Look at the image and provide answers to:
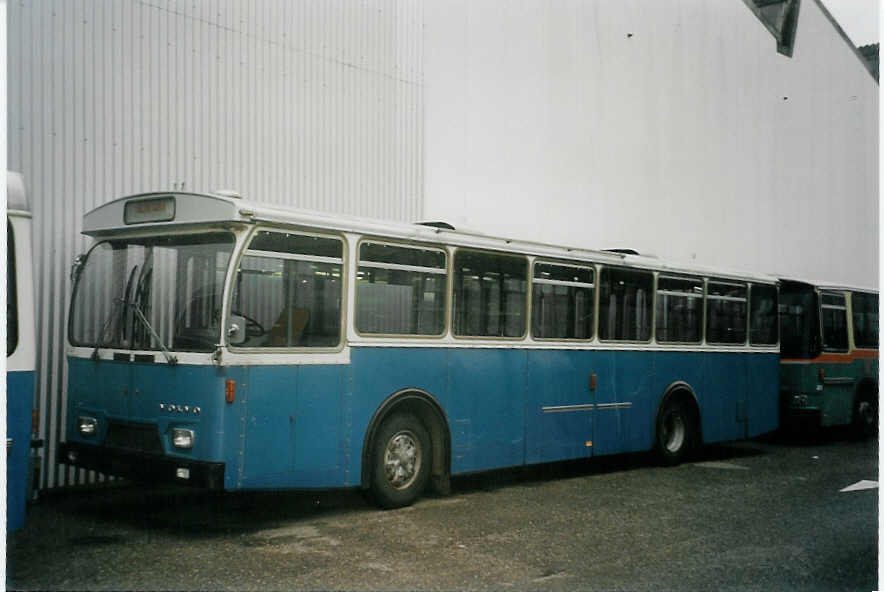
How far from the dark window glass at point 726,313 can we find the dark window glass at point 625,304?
54.9 inches

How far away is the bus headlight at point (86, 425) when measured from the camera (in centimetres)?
778

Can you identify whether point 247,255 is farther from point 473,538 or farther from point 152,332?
point 473,538

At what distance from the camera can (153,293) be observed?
771 cm

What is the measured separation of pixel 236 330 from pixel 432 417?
8.15 feet

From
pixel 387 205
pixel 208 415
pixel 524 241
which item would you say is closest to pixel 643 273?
pixel 524 241

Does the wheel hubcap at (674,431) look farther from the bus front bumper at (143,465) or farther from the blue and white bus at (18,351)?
the blue and white bus at (18,351)

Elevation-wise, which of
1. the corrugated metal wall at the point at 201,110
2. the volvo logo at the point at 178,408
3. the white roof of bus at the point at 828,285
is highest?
the corrugated metal wall at the point at 201,110

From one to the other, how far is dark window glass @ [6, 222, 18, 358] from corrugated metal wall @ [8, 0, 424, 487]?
10.6 feet

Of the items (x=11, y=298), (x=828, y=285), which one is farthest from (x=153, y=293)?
(x=828, y=285)

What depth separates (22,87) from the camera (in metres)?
8.90

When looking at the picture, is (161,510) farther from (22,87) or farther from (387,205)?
(387,205)

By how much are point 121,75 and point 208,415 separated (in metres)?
4.47

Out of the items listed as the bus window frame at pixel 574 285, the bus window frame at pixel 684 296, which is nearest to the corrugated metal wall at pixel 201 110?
the bus window frame at pixel 574 285

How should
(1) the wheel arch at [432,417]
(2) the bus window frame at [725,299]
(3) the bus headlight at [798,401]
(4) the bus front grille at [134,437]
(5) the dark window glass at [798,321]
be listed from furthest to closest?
(5) the dark window glass at [798,321]
(3) the bus headlight at [798,401]
(2) the bus window frame at [725,299]
(1) the wheel arch at [432,417]
(4) the bus front grille at [134,437]
